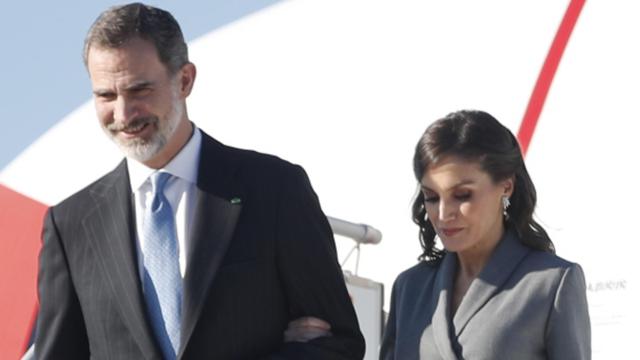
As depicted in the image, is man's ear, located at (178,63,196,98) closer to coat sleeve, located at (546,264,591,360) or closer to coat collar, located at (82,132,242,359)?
coat collar, located at (82,132,242,359)

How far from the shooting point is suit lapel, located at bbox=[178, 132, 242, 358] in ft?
10.6

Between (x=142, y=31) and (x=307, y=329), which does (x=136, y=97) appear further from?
(x=307, y=329)

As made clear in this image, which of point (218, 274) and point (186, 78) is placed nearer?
point (218, 274)

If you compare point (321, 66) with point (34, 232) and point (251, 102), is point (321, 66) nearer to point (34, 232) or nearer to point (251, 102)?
point (251, 102)

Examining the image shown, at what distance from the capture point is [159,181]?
11.1 ft

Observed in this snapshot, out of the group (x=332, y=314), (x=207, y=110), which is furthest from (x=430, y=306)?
(x=207, y=110)

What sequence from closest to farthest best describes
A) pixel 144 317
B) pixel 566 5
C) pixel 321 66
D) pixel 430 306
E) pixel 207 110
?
pixel 144 317, pixel 430 306, pixel 566 5, pixel 321 66, pixel 207 110

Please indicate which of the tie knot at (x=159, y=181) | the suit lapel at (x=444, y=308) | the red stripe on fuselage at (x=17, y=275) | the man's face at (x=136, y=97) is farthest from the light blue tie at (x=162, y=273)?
the red stripe on fuselage at (x=17, y=275)

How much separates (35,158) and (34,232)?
8.18ft

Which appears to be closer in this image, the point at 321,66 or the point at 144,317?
the point at 144,317

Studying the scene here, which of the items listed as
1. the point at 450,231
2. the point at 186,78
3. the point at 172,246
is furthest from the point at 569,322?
the point at 186,78

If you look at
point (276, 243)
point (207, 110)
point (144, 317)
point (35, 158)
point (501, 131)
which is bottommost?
point (35, 158)

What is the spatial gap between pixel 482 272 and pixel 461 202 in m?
0.20

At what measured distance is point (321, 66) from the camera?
951 cm
